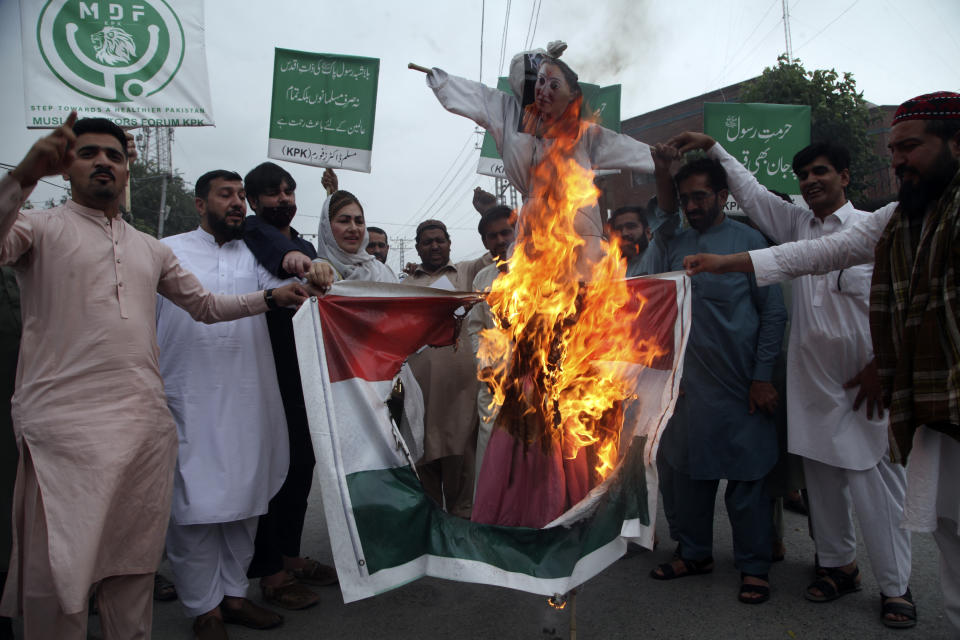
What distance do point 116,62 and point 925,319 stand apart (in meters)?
6.23

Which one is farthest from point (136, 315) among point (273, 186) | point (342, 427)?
point (273, 186)

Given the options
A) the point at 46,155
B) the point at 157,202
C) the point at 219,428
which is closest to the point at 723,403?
the point at 219,428

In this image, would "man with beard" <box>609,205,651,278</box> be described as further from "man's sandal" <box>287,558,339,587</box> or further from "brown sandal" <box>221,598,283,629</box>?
"brown sandal" <box>221,598,283,629</box>

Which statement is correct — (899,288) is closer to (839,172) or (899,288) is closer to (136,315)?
(839,172)

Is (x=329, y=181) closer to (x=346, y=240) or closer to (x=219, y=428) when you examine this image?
(x=346, y=240)

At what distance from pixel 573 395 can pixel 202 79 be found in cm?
476

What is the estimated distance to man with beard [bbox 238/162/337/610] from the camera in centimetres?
370

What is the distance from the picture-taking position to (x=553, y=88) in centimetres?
336

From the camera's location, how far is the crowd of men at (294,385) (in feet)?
8.04

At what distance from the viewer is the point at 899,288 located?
2514mm

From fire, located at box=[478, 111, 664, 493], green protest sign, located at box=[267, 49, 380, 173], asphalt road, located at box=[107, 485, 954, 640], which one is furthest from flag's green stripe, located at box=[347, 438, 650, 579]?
green protest sign, located at box=[267, 49, 380, 173]

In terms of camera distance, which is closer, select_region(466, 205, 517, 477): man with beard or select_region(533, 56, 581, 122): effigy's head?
select_region(533, 56, 581, 122): effigy's head

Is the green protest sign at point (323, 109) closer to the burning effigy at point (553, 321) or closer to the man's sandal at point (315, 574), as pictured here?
the burning effigy at point (553, 321)

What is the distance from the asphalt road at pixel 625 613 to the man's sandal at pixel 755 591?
38 millimetres
